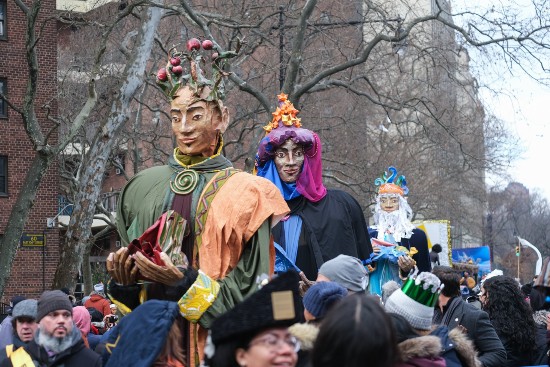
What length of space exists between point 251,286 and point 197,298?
14.9 inches

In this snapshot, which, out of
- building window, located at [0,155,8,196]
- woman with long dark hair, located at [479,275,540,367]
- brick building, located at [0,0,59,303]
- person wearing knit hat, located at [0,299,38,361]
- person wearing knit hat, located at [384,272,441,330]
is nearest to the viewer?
person wearing knit hat, located at [384,272,441,330]

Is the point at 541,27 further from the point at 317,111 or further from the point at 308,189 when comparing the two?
the point at 317,111

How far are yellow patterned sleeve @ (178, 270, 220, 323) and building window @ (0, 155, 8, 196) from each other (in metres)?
28.3

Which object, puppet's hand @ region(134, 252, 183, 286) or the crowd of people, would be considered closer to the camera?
the crowd of people

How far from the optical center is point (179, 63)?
23.1 ft

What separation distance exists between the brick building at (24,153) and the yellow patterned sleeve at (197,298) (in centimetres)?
2653

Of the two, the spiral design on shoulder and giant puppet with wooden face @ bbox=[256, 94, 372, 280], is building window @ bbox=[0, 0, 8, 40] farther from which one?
the spiral design on shoulder

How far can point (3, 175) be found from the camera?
110 ft

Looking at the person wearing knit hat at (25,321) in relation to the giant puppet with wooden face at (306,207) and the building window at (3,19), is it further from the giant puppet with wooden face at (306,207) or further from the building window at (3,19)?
the building window at (3,19)

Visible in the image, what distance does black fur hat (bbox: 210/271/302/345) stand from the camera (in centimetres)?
433

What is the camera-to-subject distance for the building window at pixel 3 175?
109ft

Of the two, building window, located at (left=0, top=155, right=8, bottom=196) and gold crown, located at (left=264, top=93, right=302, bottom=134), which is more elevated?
building window, located at (left=0, top=155, right=8, bottom=196)

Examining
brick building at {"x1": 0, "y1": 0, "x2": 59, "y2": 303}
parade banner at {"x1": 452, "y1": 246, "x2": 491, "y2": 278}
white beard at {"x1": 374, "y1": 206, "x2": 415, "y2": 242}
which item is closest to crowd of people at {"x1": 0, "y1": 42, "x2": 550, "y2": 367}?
white beard at {"x1": 374, "y1": 206, "x2": 415, "y2": 242}

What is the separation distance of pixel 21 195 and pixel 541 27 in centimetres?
860
